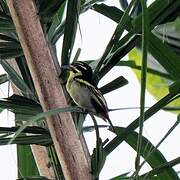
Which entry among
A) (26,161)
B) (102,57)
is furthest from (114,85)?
(26,161)

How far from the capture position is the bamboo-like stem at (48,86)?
746 millimetres

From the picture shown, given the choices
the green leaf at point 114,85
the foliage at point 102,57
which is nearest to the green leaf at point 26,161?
the foliage at point 102,57

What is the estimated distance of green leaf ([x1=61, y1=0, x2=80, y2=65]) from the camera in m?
0.82

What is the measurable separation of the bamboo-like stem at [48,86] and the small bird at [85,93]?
0.02m

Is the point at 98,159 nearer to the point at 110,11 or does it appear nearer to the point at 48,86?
the point at 48,86

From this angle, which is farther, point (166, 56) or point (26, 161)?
point (26, 161)

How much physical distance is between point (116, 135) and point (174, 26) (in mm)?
403

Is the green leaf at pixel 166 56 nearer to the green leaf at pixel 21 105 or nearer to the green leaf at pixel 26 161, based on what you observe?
the green leaf at pixel 21 105

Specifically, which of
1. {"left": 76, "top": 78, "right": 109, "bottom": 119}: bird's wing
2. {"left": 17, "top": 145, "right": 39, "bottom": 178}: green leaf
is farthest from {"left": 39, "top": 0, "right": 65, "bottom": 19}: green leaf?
{"left": 17, "top": 145, "right": 39, "bottom": 178}: green leaf

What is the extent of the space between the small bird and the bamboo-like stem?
0.02 m

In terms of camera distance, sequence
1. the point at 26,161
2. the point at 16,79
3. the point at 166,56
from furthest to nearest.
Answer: the point at 26,161, the point at 16,79, the point at 166,56

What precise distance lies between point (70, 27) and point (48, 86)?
4.2 inches

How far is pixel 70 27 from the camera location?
82 centimetres

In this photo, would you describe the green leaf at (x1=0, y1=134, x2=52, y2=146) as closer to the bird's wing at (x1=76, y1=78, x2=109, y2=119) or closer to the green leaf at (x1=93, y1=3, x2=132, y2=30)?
the bird's wing at (x1=76, y1=78, x2=109, y2=119)
